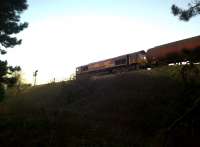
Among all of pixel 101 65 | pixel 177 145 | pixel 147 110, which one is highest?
pixel 101 65

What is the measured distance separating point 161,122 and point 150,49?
16.0 m

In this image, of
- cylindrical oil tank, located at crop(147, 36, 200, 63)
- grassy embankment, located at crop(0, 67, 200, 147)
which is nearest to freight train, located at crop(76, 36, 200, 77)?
cylindrical oil tank, located at crop(147, 36, 200, 63)

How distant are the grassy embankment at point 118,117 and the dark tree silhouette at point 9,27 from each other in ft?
9.26

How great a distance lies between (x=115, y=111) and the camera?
720 inches

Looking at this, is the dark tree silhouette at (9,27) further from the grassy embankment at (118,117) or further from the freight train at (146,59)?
the freight train at (146,59)

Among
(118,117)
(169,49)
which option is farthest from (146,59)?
(118,117)

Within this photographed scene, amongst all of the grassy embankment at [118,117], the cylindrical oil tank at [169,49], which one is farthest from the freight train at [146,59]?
the grassy embankment at [118,117]

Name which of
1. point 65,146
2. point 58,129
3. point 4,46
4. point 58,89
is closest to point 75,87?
point 58,89

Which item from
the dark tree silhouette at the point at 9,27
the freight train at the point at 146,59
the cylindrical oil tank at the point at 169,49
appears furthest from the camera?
the freight train at the point at 146,59

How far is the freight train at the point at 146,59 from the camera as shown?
81.2 ft

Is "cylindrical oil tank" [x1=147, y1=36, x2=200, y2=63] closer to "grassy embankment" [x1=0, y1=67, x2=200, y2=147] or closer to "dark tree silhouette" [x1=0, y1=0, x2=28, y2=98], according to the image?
"grassy embankment" [x1=0, y1=67, x2=200, y2=147]

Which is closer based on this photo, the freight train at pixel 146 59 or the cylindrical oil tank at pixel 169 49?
the cylindrical oil tank at pixel 169 49

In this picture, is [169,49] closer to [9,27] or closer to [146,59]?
[146,59]

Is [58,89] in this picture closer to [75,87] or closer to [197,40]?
[75,87]
